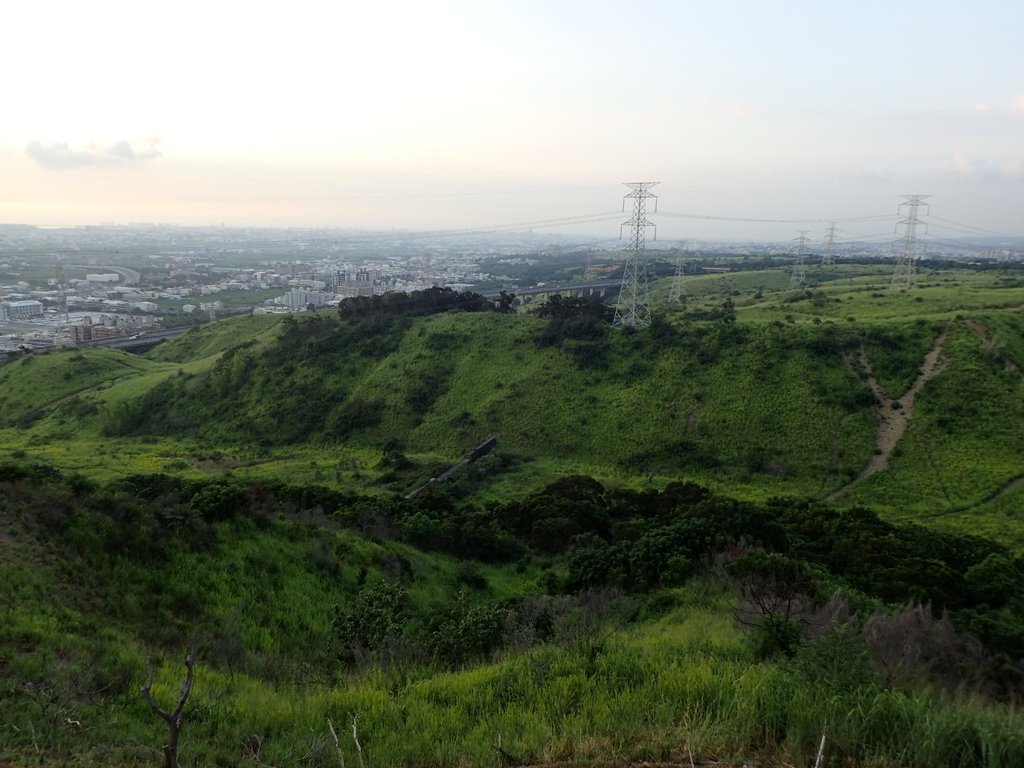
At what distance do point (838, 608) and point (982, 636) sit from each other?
4482mm

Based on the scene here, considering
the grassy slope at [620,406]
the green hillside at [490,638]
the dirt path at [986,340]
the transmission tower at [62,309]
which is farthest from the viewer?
the transmission tower at [62,309]

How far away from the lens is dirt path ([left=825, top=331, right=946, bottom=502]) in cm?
3183

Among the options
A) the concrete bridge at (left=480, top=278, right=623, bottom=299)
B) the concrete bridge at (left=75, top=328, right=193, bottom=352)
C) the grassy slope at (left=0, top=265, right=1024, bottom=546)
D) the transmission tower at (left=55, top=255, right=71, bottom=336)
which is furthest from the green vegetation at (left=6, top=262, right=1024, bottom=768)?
the concrete bridge at (left=480, top=278, right=623, bottom=299)

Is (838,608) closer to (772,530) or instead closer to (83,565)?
(772,530)

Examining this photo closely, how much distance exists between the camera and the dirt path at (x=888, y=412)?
31828 millimetres

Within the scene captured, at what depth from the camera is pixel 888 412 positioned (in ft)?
117

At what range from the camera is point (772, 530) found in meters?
18.3

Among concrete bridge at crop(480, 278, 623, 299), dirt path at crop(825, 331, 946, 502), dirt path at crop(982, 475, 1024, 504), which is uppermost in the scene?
concrete bridge at crop(480, 278, 623, 299)

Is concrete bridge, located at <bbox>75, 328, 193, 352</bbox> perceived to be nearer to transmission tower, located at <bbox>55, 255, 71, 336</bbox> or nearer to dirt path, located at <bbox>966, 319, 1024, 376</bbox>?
transmission tower, located at <bbox>55, 255, 71, 336</bbox>

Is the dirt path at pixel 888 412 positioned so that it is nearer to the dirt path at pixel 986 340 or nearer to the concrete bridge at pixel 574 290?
the dirt path at pixel 986 340

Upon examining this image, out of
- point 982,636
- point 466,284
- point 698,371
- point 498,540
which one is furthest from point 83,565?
point 466,284

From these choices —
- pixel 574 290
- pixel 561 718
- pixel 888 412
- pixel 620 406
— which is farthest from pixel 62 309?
pixel 561 718

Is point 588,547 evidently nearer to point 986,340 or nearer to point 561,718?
point 561,718

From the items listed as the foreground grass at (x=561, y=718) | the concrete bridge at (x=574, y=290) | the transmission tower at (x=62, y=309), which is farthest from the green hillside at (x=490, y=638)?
the transmission tower at (x=62, y=309)
